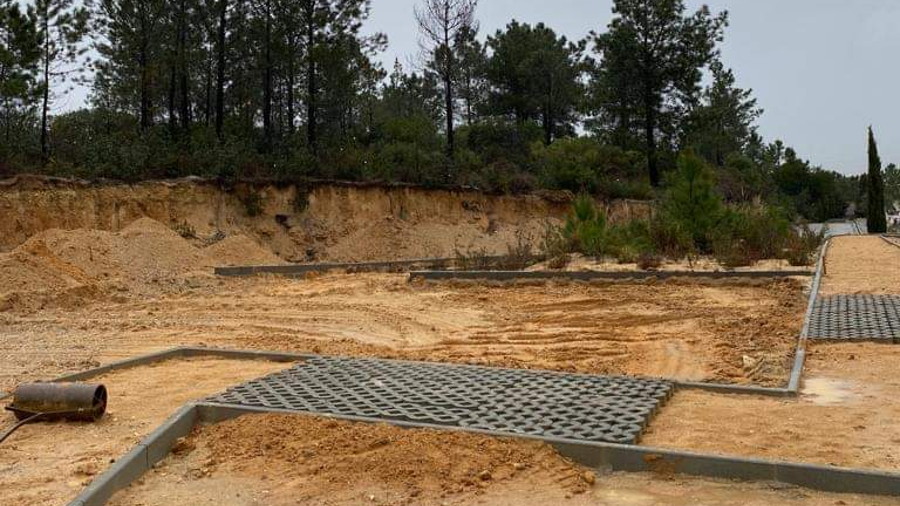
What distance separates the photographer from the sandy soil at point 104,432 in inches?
160

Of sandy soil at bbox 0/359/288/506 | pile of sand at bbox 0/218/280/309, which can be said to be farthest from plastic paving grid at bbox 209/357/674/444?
pile of sand at bbox 0/218/280/309

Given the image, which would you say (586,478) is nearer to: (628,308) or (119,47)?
(628,308)

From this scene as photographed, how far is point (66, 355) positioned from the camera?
7.92 meters

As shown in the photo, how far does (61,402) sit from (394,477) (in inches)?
104

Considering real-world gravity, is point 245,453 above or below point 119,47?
below

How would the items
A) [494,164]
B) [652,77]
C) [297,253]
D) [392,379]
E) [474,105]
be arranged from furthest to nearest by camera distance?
1. [474,105]
2. [652,77]
3. [494,164]
4. [297,253]
5. [392,379]

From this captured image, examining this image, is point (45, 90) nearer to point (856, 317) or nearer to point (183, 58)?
point (183, 58)

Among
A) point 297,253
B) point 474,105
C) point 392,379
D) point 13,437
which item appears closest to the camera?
point 13,437

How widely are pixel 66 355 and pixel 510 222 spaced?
21.6 meters

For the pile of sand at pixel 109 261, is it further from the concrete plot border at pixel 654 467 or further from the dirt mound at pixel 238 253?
the concrete plot border at pixel 654 467

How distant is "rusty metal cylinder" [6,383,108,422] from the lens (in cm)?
512

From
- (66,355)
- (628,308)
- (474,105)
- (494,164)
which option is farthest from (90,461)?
(474,105)

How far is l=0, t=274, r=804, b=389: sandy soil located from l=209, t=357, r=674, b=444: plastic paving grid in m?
1.01

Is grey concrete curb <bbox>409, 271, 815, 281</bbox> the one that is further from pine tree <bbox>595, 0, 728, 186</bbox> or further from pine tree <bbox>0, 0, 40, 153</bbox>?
pine tree <bbox>595, 0, 728, 186</bbox>
